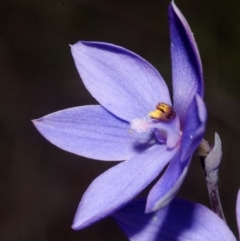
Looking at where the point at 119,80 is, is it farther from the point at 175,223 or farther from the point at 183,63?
the point at 175,223

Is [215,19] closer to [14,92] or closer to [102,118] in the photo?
[14,92]

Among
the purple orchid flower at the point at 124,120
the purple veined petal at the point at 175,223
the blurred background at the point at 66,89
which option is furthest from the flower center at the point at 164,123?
the blurred background at the point at 66,89

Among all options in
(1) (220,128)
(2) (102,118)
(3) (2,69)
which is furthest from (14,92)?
(2) (102,118)

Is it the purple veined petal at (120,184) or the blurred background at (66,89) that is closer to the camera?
the purple veined petal at (120,184)

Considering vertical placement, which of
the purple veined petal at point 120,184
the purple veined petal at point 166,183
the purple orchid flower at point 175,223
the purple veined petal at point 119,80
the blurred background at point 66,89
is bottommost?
the blurred background at point 66,89

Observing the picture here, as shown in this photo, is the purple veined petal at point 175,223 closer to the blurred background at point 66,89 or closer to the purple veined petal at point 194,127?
the purple veined petal at point 194,127

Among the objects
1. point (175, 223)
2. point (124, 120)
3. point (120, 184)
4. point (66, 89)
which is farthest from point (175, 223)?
point (66, 89)

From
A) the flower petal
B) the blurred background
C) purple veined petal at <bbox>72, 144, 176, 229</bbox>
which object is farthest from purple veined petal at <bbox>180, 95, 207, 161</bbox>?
the blurred background
